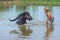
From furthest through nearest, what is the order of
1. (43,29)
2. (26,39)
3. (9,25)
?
(9,25) → (43,29) → (26,39)

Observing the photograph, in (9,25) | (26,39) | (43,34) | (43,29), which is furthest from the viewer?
(9,25)

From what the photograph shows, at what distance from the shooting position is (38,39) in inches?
290

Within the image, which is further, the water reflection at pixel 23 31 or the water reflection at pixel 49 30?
the water reflection at pixel 23 31

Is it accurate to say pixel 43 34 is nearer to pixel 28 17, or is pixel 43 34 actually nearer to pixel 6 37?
pixel 6 37

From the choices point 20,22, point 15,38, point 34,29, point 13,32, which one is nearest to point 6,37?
point 15,38

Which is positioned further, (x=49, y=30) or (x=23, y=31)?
(x=49, y=30)

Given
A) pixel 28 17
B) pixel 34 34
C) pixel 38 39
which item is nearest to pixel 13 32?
pixel 34 34

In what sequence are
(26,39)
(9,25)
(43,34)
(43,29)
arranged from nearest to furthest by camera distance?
1. (26,39)
2. (43,34)
3. (43,29)
4. (9,25)

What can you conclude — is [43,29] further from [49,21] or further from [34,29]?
[49,21]

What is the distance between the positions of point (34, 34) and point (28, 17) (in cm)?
223

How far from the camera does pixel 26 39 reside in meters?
7.36

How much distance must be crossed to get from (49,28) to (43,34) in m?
1.09

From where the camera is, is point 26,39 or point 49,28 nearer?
point 26,39

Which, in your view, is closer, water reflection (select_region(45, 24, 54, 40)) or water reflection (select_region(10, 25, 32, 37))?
water reflection (select_region(45, 24, 54, 40))
